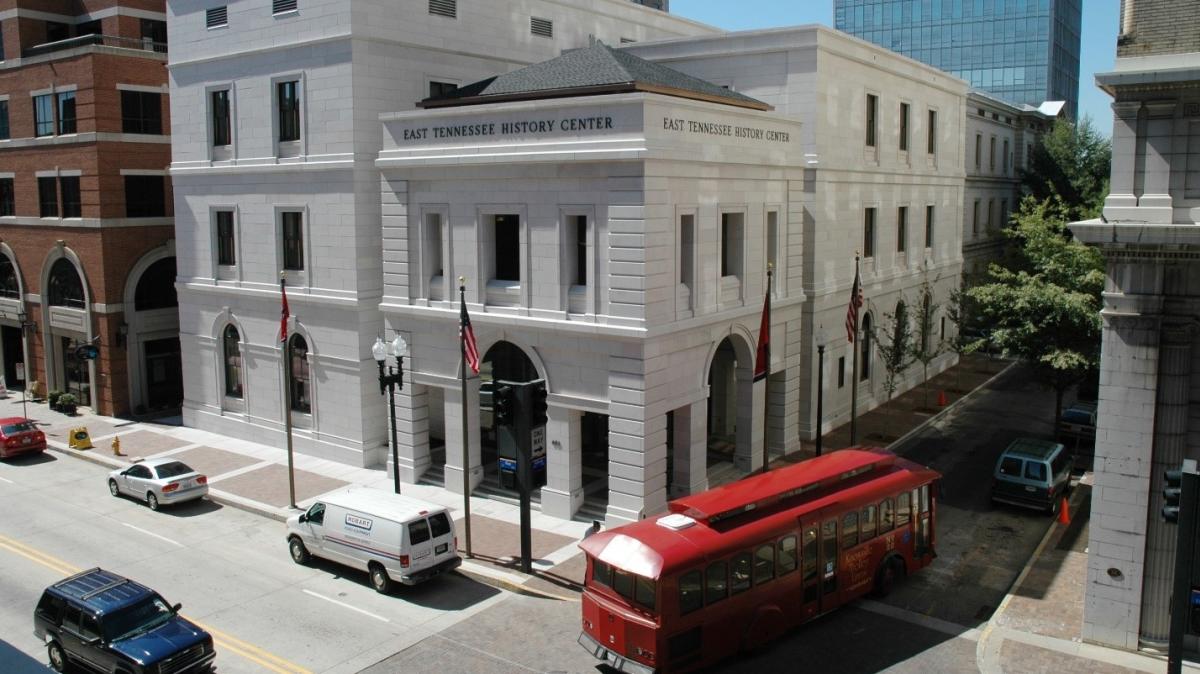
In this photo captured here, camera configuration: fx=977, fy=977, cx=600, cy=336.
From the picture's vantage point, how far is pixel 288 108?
34.6 meters

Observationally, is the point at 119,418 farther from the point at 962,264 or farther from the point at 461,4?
the point at 962,264

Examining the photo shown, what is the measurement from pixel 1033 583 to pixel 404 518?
14830 mm

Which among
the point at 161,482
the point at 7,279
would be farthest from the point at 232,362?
the point at 7,279

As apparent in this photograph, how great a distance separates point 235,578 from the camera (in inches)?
963

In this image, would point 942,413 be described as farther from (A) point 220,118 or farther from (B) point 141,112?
(B) point 141,112

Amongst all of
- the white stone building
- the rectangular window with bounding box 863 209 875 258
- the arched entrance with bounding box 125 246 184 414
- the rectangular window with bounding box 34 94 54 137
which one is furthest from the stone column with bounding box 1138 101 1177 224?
the rectangular window with bounding box 34 94 54 137

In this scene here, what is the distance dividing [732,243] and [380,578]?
14.4 meters

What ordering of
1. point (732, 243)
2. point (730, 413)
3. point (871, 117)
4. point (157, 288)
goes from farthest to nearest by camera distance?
1. point (157, 288)
2. point (871, 117)
3. point (730, 413)
4. point (732, 243)

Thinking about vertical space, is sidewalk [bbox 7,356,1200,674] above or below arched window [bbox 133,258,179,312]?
below

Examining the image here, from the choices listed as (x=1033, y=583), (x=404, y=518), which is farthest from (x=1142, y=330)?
(x=404, y=518)

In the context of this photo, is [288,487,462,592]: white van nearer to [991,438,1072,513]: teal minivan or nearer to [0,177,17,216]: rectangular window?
[991,438,1072,513]: teal minivan

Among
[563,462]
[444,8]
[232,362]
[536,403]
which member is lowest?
[563,462]

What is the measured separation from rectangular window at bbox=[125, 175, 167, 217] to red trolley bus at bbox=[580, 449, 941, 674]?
103 ft

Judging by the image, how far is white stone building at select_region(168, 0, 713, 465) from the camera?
3294 cm
